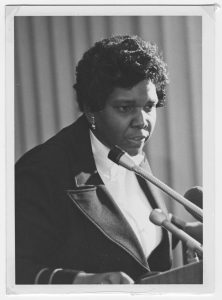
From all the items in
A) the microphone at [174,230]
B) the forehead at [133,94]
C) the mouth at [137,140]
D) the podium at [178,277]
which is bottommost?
the podium at [178,277]

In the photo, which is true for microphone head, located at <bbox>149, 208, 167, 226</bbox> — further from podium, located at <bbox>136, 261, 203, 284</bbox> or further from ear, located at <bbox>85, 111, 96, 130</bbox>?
ear, located at <bbox>85, 111, 96, 130</bbox>

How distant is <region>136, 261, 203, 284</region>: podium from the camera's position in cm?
197

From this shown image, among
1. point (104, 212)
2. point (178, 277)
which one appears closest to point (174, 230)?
point (178, 277)

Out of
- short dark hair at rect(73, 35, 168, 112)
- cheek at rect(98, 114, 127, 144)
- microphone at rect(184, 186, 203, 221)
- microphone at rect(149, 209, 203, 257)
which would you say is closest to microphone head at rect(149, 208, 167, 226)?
microphone at rect(149, 209, 203, 257)

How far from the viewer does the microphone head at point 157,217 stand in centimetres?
198

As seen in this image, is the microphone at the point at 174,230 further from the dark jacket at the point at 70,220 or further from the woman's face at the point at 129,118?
the woman's face at the point at 129,118

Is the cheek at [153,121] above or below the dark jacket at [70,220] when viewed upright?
above

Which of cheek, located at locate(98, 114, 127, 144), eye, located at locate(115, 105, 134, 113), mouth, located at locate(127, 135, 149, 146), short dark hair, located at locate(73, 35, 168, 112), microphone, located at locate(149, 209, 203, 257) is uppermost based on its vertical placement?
short dark hair, located at locate(73, 35, 168, 112)

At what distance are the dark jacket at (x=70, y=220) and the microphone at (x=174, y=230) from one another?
3 centimetres

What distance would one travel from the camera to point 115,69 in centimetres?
196

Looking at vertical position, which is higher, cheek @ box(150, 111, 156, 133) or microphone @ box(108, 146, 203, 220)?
cheek @ box(150, 111, 156, 133)

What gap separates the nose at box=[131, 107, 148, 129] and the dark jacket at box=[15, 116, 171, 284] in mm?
154

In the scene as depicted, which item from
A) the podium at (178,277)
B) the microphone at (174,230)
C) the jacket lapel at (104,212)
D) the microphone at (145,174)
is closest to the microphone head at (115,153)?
the microphone at (145,174)

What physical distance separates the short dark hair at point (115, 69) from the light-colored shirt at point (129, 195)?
0.17 metres
